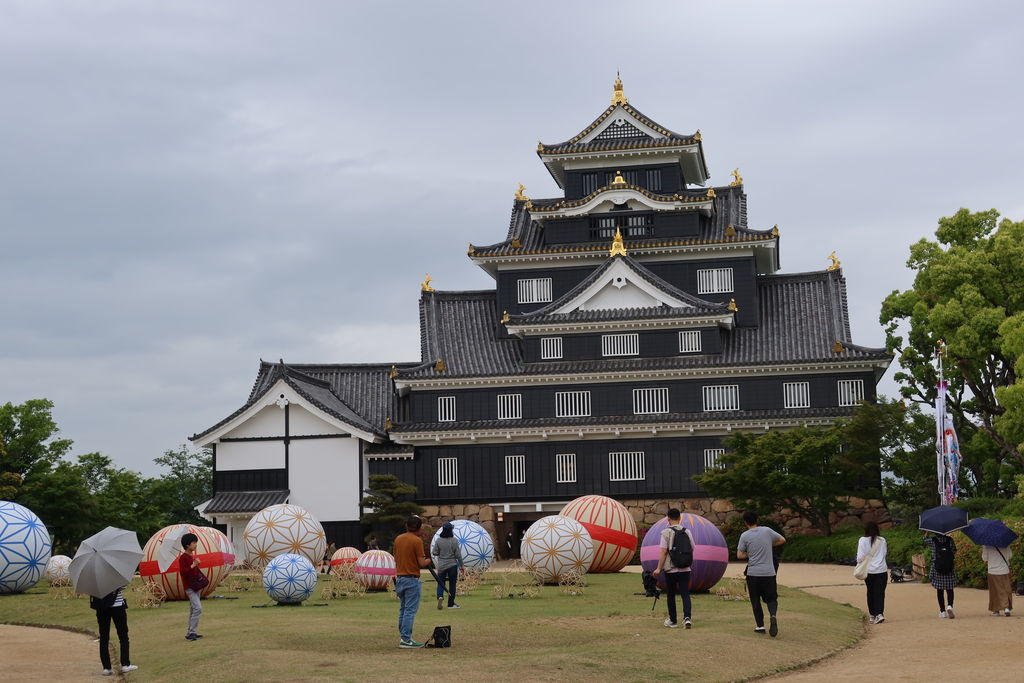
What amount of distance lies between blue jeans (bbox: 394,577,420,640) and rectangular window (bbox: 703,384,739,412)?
33.6 m

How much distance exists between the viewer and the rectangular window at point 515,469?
50.8 meters

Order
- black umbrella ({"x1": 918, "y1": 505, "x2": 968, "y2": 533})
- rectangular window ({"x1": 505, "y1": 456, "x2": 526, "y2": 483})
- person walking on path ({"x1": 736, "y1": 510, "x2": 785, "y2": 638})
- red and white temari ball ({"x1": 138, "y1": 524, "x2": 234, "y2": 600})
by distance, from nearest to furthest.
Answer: person walking on path ({"x1": 736, "y1": 510, "x2": 785, "y2": 638}) → black umbrella ({"x1": 918, "y1": 505, "x2": 968, "y2": 533}) → red and white temari ball ({"x1": 138, "y1": 524, "x2": 234, "y2": 600}) → rectangular window ({"x1": 505, "y1": 456, "x2": 526, "y2": 483})

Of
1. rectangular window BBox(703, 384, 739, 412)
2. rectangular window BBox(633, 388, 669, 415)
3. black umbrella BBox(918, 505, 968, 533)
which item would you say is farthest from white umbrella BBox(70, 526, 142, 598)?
rectangular window BBox(703, 384, 739, 412)

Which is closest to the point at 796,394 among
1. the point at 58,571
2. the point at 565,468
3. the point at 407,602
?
the point at 565,468

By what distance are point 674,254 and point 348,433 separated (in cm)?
1690

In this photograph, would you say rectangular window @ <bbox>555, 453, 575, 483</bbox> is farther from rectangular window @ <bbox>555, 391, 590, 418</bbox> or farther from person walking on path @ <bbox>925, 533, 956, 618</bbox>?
person walking on path @ <bbox>925, 533, 956, 618</bbox>

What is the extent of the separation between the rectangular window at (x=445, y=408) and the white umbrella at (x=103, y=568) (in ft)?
111

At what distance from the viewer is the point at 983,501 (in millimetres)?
36719

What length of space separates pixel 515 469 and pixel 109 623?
1334 inches

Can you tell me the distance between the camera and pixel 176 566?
26.8 metres

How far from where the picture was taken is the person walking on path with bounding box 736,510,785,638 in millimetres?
19000

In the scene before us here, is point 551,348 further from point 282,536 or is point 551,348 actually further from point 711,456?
point 282,536

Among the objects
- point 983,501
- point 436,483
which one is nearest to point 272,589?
point 983,501

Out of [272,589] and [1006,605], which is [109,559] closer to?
[272,589]
